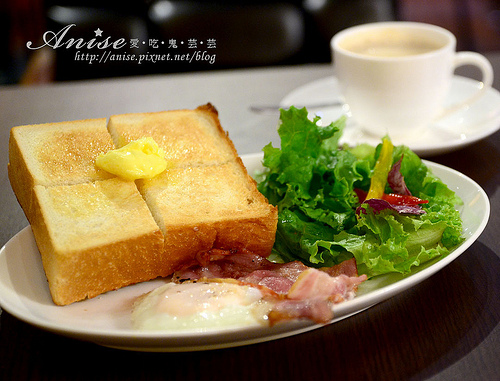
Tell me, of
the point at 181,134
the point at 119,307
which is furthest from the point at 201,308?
the point at 181,134

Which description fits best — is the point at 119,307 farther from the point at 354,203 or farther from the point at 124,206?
the point at 354,203

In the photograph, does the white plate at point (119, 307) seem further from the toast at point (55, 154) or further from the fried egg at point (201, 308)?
the toast at point (55, 154)

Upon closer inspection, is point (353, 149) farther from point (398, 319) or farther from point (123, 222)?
point (123, 222)

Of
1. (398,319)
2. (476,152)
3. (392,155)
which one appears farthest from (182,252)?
(476,152)

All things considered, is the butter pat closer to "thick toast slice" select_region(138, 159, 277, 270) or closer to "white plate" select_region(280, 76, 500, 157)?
"thick toast slice" select_region(138, 159, 277, 270)

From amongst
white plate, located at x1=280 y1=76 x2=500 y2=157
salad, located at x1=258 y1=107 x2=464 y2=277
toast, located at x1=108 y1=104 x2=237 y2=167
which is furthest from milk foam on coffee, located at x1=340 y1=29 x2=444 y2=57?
toast, located at x1=108 y1=104 x2=237 y2=167

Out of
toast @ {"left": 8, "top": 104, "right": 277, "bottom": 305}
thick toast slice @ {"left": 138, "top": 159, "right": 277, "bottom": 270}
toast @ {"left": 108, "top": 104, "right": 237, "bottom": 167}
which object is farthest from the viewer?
toast @ {"left": 108, "top": 104, "right": 237, "bottom": 167}

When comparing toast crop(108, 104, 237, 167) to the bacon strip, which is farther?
toast crop(108, 104, 237, 167)
